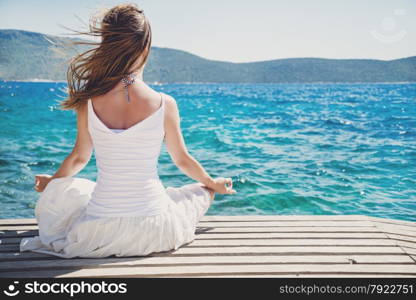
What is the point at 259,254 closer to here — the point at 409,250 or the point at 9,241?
the point at 409,250

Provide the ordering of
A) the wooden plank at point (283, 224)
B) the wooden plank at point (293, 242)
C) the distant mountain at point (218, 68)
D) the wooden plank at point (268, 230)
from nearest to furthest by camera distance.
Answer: the wooden plank at point (293, 242), the wooden plank at point (268, 230), the wooden plank at point (283, 224), the distant mountain at point (218, 68)

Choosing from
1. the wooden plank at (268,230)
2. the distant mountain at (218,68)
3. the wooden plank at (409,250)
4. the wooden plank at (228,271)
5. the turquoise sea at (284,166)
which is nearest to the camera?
the wooden plank at (228,271)

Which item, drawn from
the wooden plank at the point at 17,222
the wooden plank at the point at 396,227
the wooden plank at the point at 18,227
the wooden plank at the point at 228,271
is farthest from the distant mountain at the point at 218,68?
the wooden plank at the point at 228,271

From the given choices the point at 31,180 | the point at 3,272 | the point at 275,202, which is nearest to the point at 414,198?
the point at 275,202

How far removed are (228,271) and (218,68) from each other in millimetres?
118464

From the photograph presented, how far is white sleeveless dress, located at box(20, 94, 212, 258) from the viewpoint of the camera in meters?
2.27

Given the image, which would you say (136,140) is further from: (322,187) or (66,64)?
(322,187)

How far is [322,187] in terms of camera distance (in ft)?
→ 23.1

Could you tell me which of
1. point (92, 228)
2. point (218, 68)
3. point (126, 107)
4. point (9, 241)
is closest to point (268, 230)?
point (92, 228)

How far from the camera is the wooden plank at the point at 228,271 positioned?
85.4 inches

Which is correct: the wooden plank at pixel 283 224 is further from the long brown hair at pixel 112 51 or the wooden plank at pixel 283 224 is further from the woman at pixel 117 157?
the long brown hair at pixel 112 51

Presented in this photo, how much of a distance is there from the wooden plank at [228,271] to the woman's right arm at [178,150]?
0.69 meters

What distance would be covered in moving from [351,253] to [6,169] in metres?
7.74

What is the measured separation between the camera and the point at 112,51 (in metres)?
2.23
